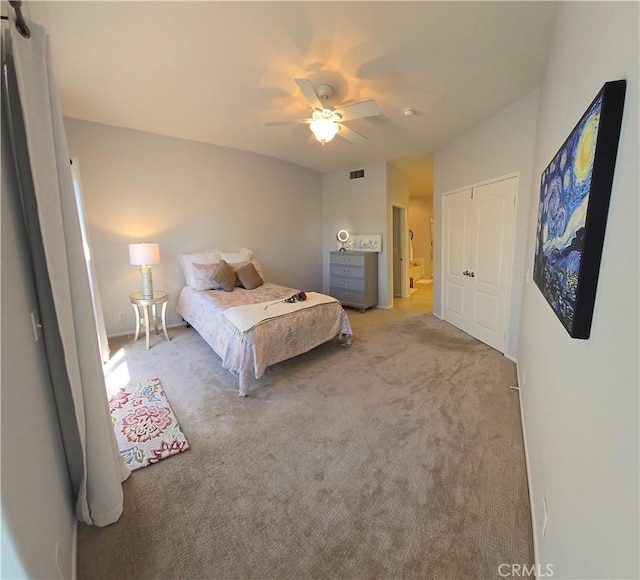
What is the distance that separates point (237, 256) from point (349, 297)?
2.14m

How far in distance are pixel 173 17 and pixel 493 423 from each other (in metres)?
3.50

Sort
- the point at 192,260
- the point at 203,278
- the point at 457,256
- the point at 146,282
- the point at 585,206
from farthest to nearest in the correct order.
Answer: the point at 192,260 → the point at 457,256 → the point at 203,278 → the point at 146,282 → the point at 585,206

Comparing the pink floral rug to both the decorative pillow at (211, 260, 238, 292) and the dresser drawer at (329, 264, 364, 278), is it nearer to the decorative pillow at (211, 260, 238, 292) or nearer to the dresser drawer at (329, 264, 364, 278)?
the decorative pillow at (211, 260, 238, 292)

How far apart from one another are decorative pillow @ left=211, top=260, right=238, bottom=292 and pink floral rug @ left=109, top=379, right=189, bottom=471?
160 cm

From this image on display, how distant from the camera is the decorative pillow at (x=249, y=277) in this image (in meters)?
4.23

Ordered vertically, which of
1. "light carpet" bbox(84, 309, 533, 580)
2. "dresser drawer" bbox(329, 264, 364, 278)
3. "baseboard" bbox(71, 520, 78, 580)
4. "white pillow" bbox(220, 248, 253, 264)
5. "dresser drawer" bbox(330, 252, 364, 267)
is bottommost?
"light carpet" bbox(84, 309, 533, 580)

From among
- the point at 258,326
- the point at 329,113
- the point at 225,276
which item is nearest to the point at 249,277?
the point at 225,276

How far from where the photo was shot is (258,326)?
275 cm

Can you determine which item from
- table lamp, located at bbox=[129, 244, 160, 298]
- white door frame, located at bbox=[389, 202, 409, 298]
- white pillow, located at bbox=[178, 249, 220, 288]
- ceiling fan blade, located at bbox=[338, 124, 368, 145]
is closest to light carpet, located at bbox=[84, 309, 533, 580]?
table lamp, located at bbox=[129, 244, 160, 298]

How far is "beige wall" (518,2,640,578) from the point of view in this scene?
640mm

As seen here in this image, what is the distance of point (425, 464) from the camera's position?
1.81 meters

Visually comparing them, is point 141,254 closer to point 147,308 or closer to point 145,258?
point 145,258

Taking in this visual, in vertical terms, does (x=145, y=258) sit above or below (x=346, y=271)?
above

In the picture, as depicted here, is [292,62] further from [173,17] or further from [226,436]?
[226,436]
